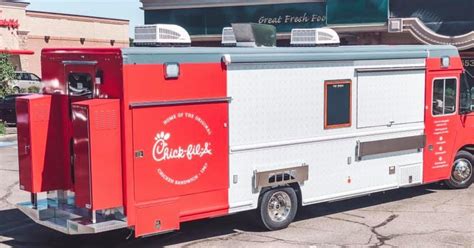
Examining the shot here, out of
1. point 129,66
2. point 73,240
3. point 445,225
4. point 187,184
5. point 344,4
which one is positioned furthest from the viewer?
point 344,4

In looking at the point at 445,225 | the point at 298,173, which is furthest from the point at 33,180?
the point at 445,225

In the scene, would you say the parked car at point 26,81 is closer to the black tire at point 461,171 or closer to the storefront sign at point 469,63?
the storefront sign at point 469,63

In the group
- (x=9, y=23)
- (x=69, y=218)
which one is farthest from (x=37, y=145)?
(x=9, y=23)

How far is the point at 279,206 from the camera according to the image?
9812mm

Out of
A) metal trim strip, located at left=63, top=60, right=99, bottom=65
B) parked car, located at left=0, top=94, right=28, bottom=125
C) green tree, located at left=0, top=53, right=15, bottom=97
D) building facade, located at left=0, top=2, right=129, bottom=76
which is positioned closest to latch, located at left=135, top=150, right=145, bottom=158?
metal trim strip, located at left=63, top=60, right=99, bottom=65

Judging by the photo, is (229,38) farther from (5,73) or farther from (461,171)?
(5,73)

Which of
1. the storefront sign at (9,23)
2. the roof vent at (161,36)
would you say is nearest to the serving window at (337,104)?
the roof vent at (161,36)

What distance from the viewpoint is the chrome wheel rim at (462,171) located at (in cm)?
1262

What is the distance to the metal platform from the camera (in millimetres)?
7988

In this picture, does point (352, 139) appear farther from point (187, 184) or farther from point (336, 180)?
point (187, 184)

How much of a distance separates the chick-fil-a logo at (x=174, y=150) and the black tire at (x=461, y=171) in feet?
19.3

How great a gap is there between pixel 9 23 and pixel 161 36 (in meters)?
33.7

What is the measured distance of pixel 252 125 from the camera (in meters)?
9.33

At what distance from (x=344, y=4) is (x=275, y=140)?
16.5 m
